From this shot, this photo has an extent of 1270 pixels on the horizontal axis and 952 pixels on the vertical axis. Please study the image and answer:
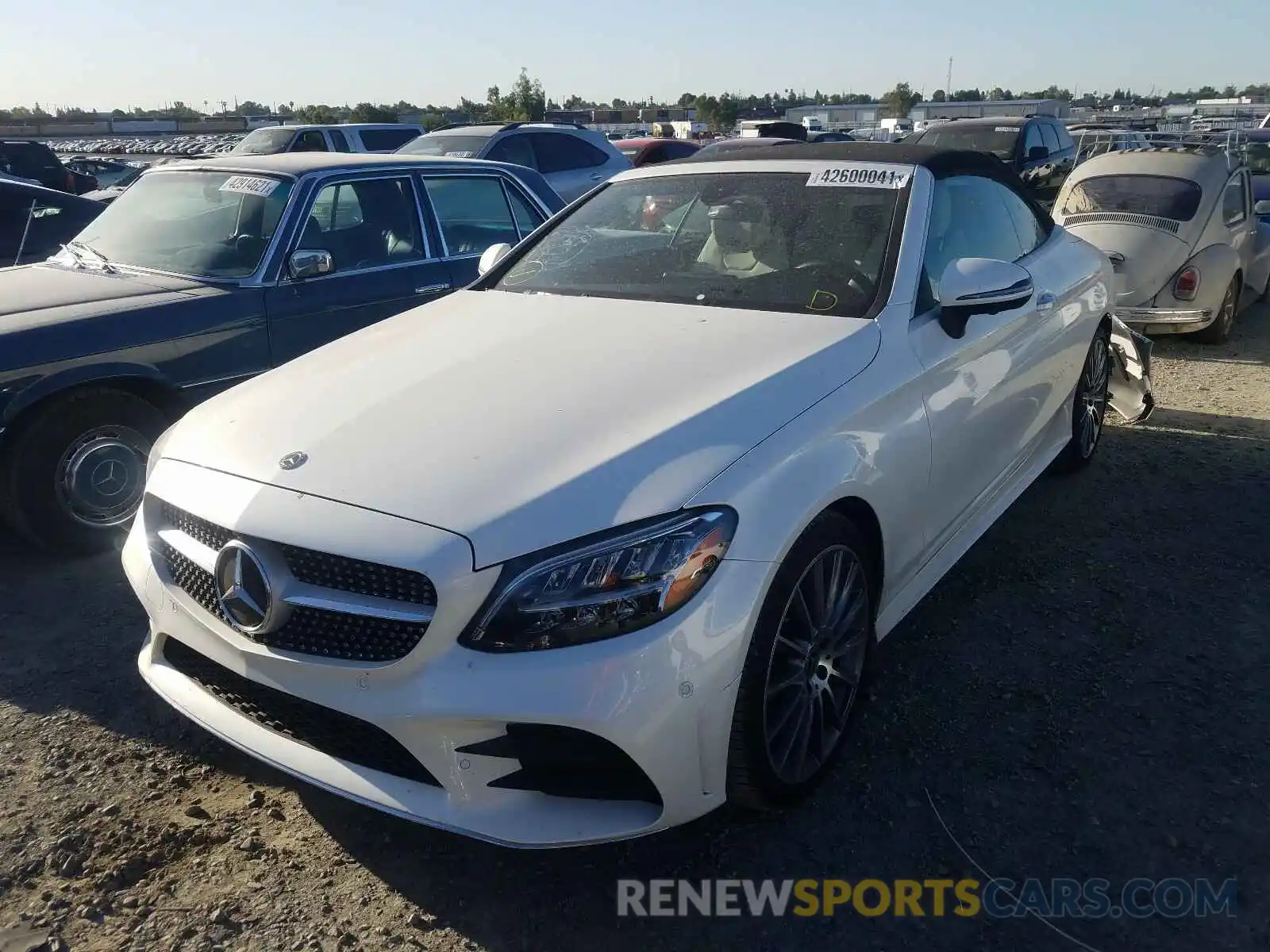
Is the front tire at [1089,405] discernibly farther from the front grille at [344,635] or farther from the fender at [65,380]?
the fender at [65,380]

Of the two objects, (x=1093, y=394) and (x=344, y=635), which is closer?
(x=344, y=635)

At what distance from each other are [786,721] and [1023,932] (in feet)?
2.37

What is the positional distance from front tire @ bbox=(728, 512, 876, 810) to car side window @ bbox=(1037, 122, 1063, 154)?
14.9 metres

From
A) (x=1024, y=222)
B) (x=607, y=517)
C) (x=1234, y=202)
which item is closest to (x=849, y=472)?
(x=607, y=517)

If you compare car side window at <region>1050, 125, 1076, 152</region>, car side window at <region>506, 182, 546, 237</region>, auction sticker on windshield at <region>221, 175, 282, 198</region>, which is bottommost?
car side window at <region>1050, 125, 1076, 152</region>

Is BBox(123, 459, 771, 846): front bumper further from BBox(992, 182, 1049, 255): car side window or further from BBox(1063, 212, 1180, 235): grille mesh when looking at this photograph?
BBox(1063, 212, 1180, 235): grille mesh

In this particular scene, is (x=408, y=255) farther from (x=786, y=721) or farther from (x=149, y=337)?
(x=786, y=721)

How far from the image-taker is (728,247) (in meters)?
3.58

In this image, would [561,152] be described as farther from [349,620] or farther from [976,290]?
[349,620]

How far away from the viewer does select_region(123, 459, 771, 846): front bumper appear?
210 cm

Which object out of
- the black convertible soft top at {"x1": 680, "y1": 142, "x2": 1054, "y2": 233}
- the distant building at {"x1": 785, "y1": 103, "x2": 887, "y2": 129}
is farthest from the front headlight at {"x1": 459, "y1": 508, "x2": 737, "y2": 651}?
the distant building at {"x1": 785, "y1": 103, "x2": 887, "y2": 129}

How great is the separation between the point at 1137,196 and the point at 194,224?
24.4ft

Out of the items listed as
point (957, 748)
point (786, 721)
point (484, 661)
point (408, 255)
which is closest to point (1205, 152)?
point (408, 255)

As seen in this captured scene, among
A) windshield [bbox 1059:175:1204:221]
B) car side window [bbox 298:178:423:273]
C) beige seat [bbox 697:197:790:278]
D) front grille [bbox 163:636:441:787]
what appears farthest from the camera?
windshield [bbox 1059:175:1204:221]
